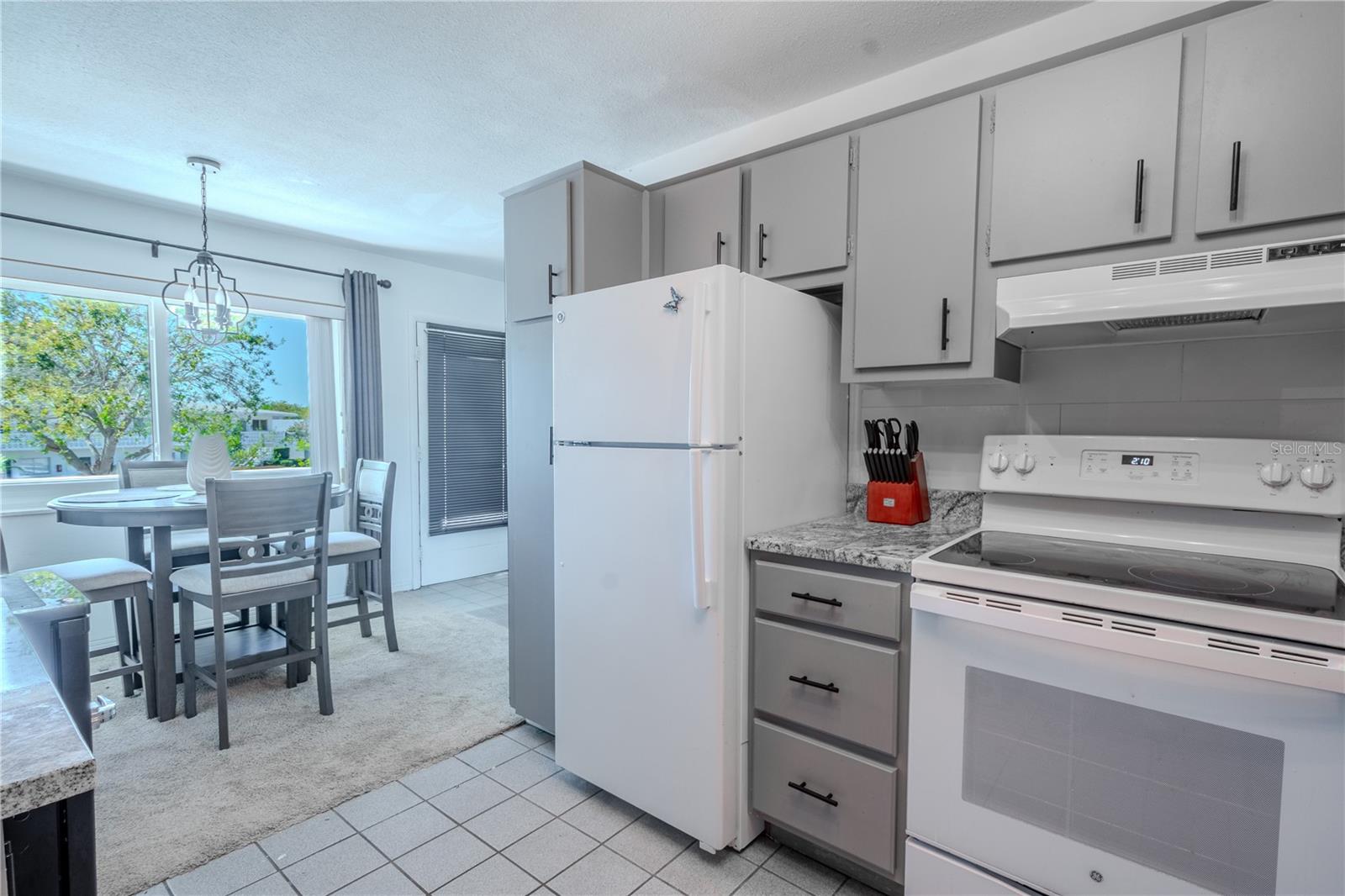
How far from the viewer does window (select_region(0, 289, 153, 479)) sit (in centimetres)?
320

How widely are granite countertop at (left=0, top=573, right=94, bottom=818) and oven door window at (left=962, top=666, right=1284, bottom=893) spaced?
1.58 meters

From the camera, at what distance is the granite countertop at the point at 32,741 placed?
549 mm

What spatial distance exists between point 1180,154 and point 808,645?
1.58 m

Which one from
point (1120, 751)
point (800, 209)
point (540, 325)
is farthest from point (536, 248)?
point (1120, 751)

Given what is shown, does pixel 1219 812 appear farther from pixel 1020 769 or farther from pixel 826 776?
pixel 826 776

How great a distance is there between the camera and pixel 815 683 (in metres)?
1.73

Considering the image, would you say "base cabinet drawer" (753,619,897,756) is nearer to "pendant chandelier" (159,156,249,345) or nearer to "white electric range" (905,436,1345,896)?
"white electric range" (905,436,1345,896)

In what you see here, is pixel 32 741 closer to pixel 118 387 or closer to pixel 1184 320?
pixel 1184 320

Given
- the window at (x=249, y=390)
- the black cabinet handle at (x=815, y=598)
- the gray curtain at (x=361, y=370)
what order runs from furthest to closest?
1. the gray curtain at (x=361, y=370)
2. the window at (x=249, y=390)
3. the black cabinet handle at (x=815, y=598)

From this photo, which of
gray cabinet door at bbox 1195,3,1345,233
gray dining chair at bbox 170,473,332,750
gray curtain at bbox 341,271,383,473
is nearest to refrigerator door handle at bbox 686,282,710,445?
gray cabinet door at bbox 1195,3,1345,233

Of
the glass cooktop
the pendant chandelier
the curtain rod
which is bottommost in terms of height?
the glass cooktop

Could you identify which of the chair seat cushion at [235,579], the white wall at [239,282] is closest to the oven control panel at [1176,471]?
the chair seat cushion at [235,579]

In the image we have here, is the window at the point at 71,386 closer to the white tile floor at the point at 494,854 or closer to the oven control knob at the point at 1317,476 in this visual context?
the white tile floor at the point at 494,854

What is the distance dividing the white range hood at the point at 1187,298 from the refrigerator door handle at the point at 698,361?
0.80 meters
